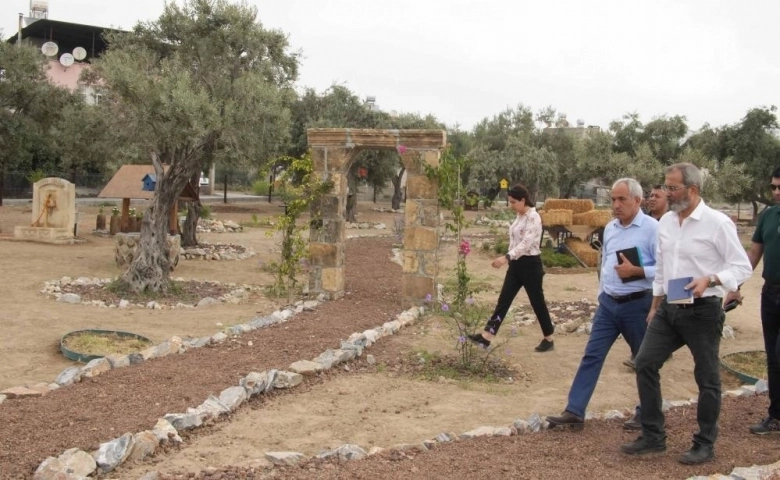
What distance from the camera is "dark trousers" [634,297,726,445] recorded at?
4.36 meters

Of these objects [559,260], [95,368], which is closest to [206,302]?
[95,368]

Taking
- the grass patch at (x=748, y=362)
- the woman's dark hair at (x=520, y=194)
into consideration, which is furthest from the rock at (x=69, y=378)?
the grass patch at (x=748, y=362)

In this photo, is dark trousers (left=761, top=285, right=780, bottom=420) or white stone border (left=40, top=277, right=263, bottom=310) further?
white stone border (left=40, top=277, right=263, bottom=310)

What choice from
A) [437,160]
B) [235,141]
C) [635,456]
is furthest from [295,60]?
[635,456]

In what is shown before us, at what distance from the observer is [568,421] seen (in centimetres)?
512

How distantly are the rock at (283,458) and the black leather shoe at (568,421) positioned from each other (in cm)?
181

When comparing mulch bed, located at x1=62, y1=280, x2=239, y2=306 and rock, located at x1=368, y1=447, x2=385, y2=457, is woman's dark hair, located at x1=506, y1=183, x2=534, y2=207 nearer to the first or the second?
rock, located at x1=368, y1=447, x2=385, y2=457

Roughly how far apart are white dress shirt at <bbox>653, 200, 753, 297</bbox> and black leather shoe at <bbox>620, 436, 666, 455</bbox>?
957 millimetres

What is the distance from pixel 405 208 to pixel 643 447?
21.0 ft

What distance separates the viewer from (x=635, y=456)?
4484 mm

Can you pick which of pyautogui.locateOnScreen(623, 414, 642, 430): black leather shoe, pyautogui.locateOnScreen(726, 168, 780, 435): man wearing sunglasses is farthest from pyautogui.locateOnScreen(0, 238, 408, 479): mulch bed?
pyautogui.locateOnScreen(726, 168, 780, 435): man wearing sunglasses

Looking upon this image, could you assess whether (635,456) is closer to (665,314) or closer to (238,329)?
(665,314)

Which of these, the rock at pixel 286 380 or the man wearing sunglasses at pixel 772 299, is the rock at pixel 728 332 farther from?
the rock at pixel 286 380

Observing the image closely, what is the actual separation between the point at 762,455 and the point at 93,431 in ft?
14.2
